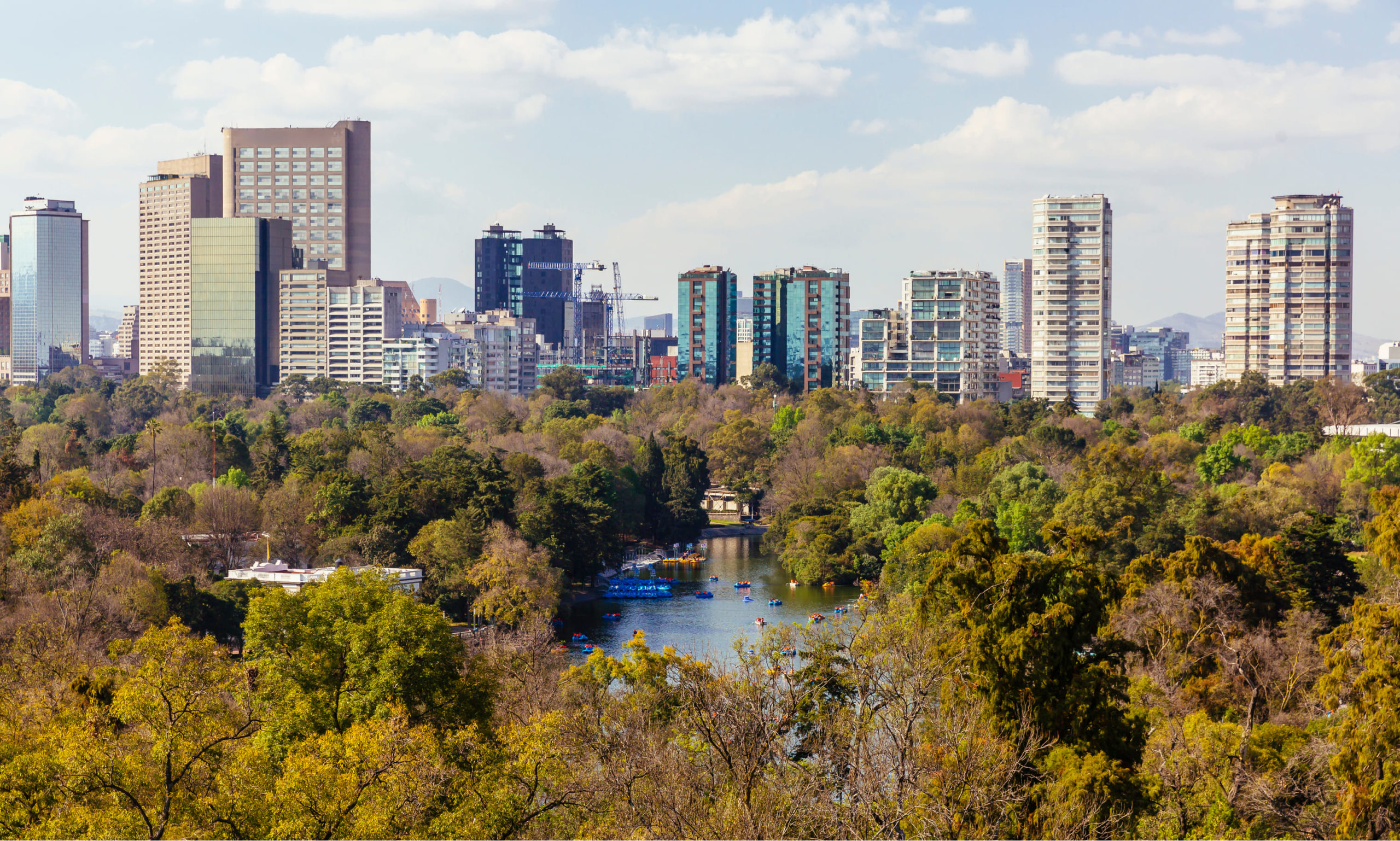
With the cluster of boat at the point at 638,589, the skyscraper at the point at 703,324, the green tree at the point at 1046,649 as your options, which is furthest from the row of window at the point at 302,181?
the green tree at the point at 1046,649

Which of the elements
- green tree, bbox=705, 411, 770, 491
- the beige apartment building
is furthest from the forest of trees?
the beige apartment building

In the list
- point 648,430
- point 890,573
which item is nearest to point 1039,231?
point 648,430

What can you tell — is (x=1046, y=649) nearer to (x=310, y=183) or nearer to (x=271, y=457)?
(x=271, y=457)

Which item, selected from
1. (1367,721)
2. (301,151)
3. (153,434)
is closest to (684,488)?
(153,434)

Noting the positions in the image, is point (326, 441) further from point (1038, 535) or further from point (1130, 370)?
point (1130, 370)

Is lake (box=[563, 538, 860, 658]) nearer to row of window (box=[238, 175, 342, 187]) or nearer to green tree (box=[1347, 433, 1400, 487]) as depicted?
green tree (box=[1347, 433, 1400, 487])
